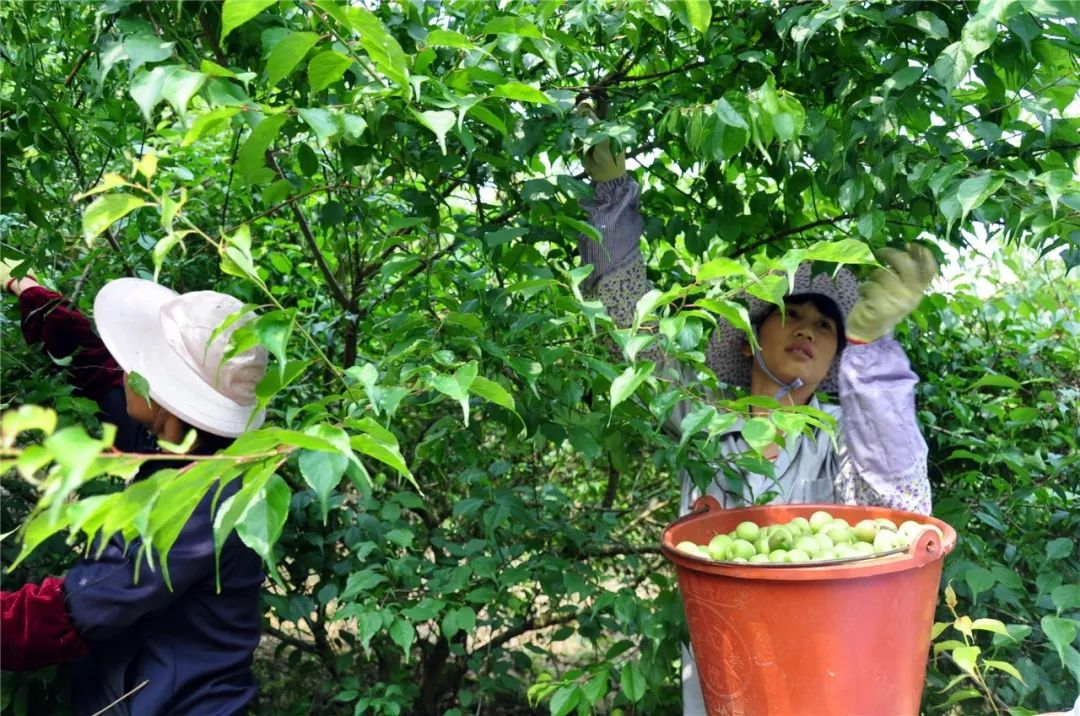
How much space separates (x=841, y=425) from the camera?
7.05 feet

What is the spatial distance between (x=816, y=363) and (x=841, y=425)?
0.28 metres

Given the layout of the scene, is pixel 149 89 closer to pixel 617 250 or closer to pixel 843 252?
pixel 843 252

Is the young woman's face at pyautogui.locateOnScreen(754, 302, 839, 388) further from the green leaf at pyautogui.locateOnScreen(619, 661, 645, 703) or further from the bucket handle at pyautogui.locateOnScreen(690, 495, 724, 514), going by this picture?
the green leaf at pyautogui.locateOnScreen(619, 661, 645, 703)

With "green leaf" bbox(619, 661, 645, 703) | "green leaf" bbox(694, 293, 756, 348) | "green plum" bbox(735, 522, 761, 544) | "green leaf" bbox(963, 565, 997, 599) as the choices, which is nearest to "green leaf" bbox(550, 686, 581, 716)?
"green leaf" bbox(619, 661, 645, 703)

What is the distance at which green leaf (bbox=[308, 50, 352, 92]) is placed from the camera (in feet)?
4.34

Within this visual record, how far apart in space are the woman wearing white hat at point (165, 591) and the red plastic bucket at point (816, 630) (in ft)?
2.99

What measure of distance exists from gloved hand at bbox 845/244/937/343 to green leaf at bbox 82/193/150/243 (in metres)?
1.45

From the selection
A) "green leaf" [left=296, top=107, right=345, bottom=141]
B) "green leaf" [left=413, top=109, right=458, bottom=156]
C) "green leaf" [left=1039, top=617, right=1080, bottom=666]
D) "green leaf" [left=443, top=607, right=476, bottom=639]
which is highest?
"green leaf" [left=296, top=107, right=345, bottom=141]

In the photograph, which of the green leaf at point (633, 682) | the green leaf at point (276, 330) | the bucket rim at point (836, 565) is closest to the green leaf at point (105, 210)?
the green leaf at point (276, 330)

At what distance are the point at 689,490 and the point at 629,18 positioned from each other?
1.15 meters

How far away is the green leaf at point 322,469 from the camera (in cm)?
109

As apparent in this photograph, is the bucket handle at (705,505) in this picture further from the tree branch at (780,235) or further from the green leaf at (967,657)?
the tree branch at (780,235)

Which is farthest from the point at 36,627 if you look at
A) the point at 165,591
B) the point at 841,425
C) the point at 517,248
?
the point at 841,425

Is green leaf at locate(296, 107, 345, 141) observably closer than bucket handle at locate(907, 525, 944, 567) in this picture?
Yes
